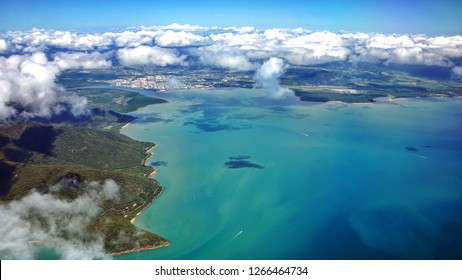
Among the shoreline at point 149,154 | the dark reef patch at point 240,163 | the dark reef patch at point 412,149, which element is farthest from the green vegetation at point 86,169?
the dark reef patch at point 412,149

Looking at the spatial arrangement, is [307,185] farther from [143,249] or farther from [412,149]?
[412,149]

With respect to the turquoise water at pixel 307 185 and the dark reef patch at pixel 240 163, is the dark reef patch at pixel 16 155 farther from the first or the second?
the dark reef patch at pixel 240 163

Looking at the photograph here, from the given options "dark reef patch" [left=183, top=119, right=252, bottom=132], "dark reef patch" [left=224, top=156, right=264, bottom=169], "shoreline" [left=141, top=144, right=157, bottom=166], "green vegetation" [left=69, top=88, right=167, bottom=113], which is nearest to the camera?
"dark reef patch" [left=224, top=156, right=264, bottom=169]

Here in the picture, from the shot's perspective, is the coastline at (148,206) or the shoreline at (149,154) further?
the shoreline at (149,154)

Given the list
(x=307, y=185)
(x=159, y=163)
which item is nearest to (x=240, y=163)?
(x=159, y=163)

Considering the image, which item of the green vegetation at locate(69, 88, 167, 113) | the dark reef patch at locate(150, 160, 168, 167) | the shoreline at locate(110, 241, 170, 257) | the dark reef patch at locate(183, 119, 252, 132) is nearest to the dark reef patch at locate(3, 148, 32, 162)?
the dark reef patch at locate(150, 160, 168, 167)

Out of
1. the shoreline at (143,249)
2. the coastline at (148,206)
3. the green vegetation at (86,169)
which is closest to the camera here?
the shoreline at (143,249)

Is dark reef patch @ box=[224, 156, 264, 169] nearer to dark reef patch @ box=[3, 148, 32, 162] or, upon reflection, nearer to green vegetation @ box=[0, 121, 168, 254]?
green vegetation @ box=[0, 121, 168, 254]
